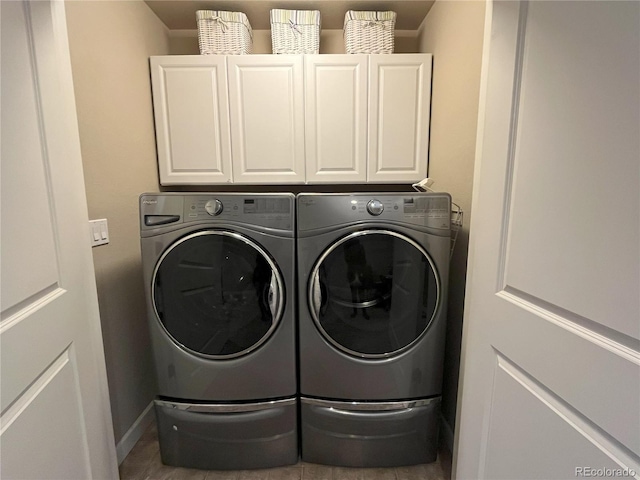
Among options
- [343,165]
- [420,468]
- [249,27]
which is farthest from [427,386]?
[249,27]

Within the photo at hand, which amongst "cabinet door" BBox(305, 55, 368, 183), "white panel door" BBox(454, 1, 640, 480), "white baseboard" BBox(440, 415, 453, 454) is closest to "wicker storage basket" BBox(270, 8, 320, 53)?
"cabinet door" BBox(305, 55, 368, 183)

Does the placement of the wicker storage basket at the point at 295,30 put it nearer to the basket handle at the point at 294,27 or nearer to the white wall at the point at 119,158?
the basket handle at the point at 294,27

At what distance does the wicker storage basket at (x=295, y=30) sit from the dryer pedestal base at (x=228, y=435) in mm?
1884

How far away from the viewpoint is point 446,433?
1598 mm

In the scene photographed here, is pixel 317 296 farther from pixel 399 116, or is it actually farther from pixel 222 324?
pixel 399 116

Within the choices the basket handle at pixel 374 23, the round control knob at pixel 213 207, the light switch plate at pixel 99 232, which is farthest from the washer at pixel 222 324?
the basket handle at pixel 374 23

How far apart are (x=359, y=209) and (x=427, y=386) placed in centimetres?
87

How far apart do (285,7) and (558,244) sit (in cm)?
190

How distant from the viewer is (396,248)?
131 cm

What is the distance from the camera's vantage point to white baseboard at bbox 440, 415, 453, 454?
5.08 feet

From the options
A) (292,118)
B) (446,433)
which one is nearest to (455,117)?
(292,118)

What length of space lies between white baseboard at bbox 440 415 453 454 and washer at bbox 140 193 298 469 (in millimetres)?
771

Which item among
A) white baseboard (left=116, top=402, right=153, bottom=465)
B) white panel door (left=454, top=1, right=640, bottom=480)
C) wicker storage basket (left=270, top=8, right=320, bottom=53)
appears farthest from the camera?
wicker storage basket (left=270, top=8, right=320, bottom=53)

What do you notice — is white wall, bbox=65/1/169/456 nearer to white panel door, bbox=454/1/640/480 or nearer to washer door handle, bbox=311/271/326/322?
washer door handle, bbox=311/271/326/322
